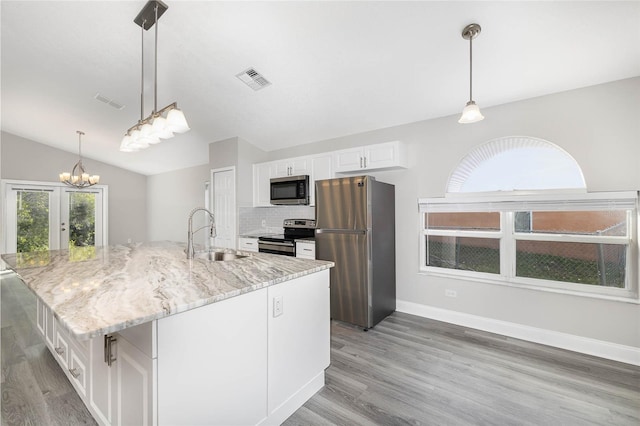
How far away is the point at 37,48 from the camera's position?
294 centimetres

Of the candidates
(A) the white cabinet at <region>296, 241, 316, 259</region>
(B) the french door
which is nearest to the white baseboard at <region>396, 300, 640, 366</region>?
(A) the white cabinet at <region>296, 241, 316, 259</region>

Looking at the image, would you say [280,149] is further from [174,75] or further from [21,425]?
[21,425]

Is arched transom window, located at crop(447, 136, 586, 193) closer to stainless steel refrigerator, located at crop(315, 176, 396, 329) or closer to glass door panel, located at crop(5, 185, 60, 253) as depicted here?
stainless steel refrigerator, located at crop(315, 176, 396, 329)

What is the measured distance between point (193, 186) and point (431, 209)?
5.45 metres

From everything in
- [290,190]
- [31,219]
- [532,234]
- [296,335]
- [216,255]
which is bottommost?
[296,335]

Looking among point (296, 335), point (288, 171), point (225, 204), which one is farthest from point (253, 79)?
point (296, 335)

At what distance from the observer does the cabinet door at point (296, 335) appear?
1699 mm

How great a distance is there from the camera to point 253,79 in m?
3.16

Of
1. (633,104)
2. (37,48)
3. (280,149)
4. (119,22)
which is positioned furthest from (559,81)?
(37,48)

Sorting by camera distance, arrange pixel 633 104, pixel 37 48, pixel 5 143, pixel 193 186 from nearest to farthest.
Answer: pixel 633 104 < pixel 37 48 < pixel 5 143 < pixel 193 186

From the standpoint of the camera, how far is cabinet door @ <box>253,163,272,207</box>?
468 centimetres

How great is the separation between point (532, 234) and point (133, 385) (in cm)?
356

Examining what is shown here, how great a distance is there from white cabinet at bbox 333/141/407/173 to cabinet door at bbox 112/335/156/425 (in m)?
3.03

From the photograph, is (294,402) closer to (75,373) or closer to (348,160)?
(75,373)
